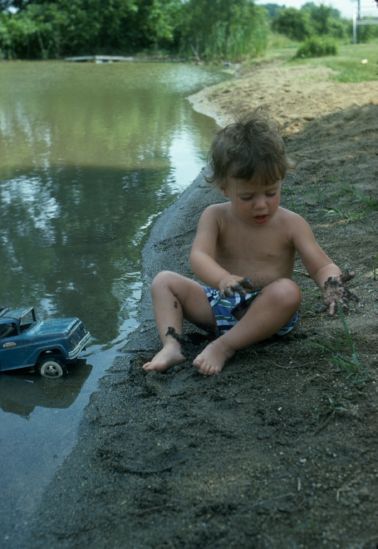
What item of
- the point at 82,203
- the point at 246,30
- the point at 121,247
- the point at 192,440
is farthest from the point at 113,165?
the point at 246,30

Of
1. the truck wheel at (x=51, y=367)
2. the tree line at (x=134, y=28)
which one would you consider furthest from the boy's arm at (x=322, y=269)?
the tree line at (x=134, y=28)

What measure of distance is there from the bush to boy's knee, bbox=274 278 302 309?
19.3m

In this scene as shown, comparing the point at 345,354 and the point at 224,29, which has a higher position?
the point at 224,29

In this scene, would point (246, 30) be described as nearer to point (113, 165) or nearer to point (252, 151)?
point (113, 165)

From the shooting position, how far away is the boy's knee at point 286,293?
2.76m

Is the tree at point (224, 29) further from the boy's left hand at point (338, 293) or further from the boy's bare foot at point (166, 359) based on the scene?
the boy's left hand at point (338, 293)

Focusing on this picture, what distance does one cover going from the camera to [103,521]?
2.00m

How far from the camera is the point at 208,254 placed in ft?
9.90

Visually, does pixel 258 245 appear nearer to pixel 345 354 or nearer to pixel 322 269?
pixel 322 269

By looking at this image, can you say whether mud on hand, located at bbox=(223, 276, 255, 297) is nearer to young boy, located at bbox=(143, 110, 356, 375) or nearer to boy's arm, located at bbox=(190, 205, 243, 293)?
young boy, located at bbox=(143, 110, 356, 375)

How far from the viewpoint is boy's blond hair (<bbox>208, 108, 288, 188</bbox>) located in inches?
111

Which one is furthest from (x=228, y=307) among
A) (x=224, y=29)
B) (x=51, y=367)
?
(x=224, y=29)

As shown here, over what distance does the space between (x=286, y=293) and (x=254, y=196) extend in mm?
431

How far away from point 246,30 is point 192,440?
27.9 metres
